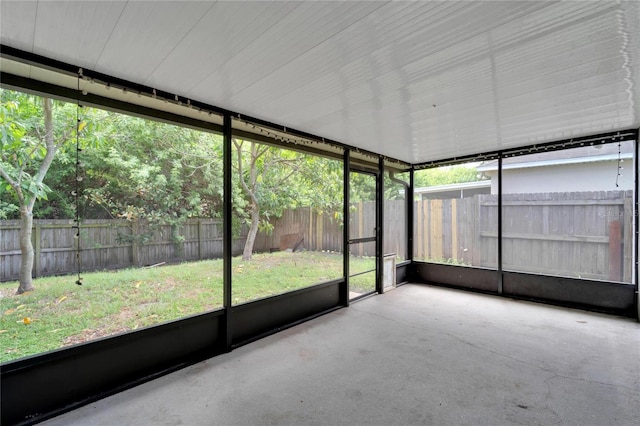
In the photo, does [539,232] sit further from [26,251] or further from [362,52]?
[26,251]

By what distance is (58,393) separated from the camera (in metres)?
1.87

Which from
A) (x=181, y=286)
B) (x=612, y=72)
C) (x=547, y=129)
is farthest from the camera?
(x=181, y=286)

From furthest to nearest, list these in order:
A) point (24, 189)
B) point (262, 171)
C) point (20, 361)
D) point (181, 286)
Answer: point (262, 171)
point (181, 286)
point (24, 189)
point (20, 361)

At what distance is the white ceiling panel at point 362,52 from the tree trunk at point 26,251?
68.5 inches

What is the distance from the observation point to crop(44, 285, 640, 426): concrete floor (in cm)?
182

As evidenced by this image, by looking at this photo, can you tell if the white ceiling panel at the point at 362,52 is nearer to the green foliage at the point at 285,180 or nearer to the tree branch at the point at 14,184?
the tree branch at the point at 14,184

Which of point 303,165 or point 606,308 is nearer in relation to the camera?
point 606,308

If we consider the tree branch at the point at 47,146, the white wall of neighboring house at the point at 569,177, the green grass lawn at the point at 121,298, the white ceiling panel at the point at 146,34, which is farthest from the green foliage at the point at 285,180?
the white wall of neighboring house at the point at 569,177

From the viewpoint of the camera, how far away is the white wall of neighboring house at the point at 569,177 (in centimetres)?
398

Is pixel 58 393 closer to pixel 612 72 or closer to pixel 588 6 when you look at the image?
pixel 588 6

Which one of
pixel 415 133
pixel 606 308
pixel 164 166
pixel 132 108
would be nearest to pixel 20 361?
pixel 132 108

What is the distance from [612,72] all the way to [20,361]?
4524mm

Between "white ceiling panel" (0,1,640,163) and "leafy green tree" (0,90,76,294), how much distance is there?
1.12 metres

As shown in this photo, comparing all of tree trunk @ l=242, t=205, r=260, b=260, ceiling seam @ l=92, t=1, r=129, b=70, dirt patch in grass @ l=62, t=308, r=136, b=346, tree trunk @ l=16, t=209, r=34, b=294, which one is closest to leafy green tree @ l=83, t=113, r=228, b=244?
tree trunk @ l=242, t=205, r=260, b=260
